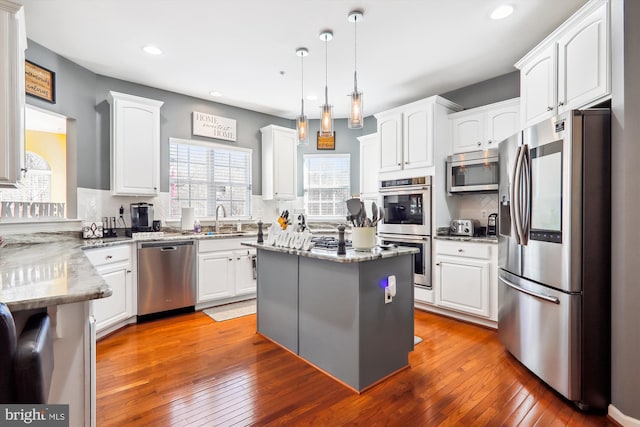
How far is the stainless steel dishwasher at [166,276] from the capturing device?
11.4ft

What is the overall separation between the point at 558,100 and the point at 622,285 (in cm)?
139

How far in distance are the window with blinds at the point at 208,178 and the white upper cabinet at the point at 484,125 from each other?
9.87ft

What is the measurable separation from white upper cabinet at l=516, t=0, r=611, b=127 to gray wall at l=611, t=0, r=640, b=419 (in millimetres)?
136

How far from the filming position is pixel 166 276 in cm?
361

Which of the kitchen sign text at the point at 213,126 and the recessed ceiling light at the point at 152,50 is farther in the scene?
the kitchen sign text at the point at 213,126

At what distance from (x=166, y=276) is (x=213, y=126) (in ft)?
7.29

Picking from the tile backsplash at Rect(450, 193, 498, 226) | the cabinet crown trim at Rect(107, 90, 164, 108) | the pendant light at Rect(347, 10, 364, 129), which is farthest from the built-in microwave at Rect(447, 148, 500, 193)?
the cabinet crown trim at Rect(107, 90, 164, 108)

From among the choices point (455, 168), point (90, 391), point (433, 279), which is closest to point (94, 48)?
point (90, 391)

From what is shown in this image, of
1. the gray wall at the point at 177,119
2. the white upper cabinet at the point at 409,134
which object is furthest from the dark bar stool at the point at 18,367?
the white upper cabinet at the point at 409,134

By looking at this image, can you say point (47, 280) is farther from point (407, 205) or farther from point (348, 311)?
point (407, 205)

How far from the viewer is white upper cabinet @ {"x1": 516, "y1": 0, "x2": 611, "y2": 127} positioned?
6.58 feet

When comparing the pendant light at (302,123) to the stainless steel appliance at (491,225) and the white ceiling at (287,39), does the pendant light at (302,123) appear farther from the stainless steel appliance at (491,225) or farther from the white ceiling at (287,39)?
the stainless steel appliance at (491,225)

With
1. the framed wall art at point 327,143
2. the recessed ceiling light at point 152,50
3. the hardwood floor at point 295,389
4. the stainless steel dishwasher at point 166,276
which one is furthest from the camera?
the framed wall art at point 327,143

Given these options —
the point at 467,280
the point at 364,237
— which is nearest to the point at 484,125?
the point at 467,280
